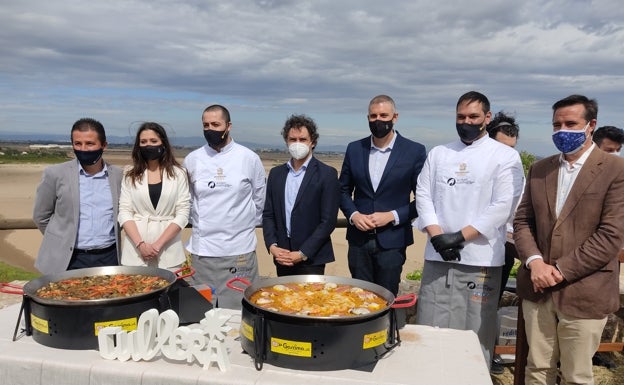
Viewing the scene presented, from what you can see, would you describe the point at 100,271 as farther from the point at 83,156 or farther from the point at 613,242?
the point at 613,242

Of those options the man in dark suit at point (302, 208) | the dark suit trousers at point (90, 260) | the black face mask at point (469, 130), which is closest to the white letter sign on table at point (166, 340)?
the dark suit trousers at point (90, 260)

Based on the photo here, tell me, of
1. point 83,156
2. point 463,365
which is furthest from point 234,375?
point 83,156

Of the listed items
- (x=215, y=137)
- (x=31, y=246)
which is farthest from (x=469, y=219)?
(x=31, y=246)

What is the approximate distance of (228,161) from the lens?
172 inches

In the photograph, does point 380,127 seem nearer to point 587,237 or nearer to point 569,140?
point 569,140

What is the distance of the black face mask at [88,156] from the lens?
3719 mm

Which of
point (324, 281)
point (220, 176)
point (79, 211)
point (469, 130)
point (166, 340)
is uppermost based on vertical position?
point (469, 130)

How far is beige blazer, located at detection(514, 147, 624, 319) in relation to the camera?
2.98 m

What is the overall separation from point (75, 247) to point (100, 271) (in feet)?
2.52

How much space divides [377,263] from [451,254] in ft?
2.21

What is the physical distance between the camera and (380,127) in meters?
4.09

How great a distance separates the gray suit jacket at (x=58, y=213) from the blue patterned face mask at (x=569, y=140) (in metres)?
3.15

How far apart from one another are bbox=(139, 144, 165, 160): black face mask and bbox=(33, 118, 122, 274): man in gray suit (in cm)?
31

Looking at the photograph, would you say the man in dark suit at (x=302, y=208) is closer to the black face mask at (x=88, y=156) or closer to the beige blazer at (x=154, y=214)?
the beige blazer at (x=154, y=214)
